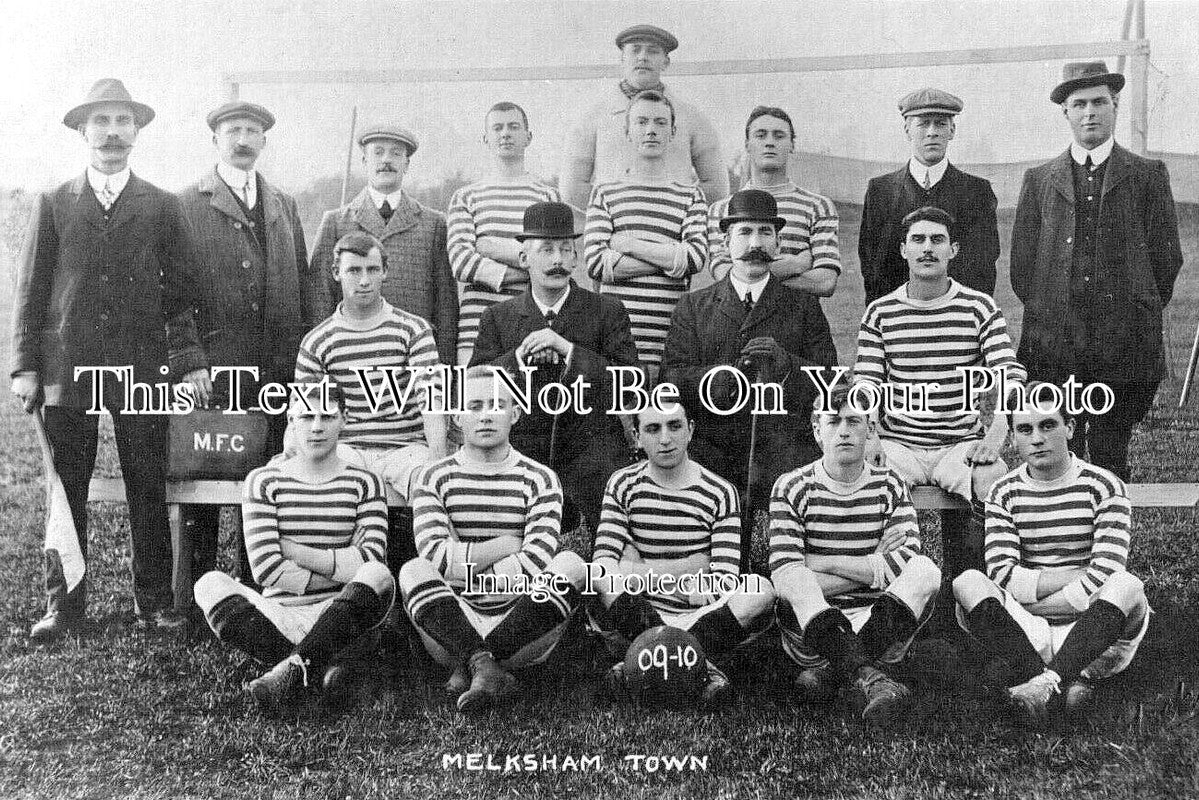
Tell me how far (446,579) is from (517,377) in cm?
78

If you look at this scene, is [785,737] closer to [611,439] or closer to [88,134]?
[611,439]

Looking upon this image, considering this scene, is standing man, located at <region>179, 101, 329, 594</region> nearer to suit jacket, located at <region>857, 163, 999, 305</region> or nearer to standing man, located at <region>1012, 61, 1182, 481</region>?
suit jacket, located at <region>857, 163, 999, 305</region>

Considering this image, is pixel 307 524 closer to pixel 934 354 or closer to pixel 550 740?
pixel 550 740

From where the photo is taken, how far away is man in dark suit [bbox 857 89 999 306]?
389 centimetres

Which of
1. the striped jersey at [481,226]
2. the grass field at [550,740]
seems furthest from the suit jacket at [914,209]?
the grass field at [550,740]

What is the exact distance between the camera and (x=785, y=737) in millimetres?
3496

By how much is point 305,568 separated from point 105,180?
67.6 inches

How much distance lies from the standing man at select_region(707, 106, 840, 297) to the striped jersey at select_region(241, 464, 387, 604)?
1615 millimetres

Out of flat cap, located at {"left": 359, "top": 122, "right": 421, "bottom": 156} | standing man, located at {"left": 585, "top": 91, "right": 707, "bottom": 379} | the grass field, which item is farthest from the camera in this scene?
flat cap, located at {"left": 359, "top": 122, "right": 421, "bottom": 156}

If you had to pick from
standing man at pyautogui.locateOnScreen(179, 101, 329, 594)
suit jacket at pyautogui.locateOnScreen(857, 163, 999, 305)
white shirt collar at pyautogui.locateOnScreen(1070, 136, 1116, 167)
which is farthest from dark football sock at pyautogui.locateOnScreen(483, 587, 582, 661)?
white shirt collar at pyautogui.locateOnScreen(1070, 136, 1116, 167)

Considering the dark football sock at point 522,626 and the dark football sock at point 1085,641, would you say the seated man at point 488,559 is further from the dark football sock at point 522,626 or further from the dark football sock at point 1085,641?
the dark football sock at point 1085,641

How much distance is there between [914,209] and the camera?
3.90 metres

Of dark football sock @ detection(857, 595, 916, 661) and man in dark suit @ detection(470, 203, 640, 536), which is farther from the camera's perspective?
man in dark suit @ detection(470, 203, 640, 536)

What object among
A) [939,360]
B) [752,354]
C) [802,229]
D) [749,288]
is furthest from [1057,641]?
[802,229]
